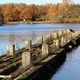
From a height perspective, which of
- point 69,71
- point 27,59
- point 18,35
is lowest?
point 18,35

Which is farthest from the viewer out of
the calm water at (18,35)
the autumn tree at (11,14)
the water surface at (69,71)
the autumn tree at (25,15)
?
the autumn tree at (25,15)

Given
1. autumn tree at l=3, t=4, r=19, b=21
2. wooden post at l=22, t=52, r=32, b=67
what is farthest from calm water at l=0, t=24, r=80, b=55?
autumn tree at l=3, t=4, r=19, b=21

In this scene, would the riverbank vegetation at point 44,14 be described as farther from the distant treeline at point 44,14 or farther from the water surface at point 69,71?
the water surface at point 69,71

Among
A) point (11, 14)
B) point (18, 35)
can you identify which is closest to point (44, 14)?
point (11, 14)

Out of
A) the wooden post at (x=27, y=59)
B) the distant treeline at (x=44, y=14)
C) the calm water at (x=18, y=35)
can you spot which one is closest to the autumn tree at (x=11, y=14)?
the distant treeline at (x=44, y=14)

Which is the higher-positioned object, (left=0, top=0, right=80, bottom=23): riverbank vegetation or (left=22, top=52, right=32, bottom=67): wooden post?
(left=22, top=52, right=32, bottom=67): wooden post

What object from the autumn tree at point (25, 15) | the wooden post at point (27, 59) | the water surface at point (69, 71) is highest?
the wooden post at point (27, 59)

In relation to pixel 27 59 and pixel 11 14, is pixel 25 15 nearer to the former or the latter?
pixel 11 14

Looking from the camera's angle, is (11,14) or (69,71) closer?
(69,71)

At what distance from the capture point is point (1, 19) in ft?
487

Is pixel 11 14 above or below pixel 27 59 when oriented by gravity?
below

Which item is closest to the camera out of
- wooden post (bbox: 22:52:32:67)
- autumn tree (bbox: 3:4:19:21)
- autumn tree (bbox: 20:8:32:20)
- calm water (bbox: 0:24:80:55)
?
wooden post (bbox: 22:52:32:67)

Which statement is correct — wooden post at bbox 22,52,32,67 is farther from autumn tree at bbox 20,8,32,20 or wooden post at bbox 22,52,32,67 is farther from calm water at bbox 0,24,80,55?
autumn tree at bbox 20,8,32,20

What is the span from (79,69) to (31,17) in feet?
438
